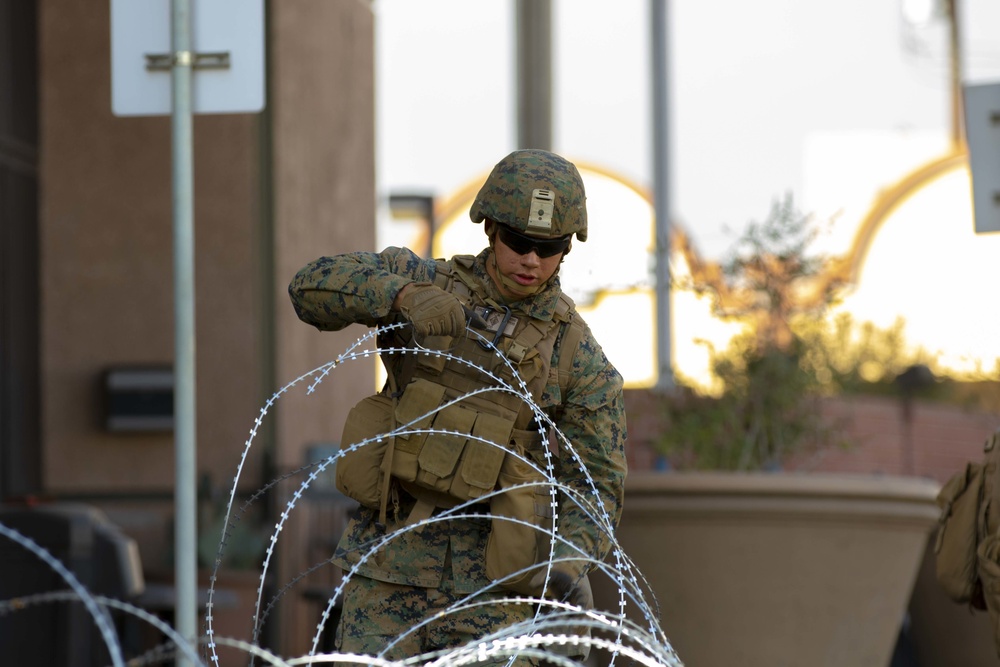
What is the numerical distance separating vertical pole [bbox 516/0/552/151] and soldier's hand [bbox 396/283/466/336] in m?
6.99

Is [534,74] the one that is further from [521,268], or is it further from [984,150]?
[521,268]

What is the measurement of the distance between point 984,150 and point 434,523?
7.17 ft

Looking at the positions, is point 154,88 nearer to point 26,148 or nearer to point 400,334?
point 400,334

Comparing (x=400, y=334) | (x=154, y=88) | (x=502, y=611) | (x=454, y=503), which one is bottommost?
(x=502, y=611)

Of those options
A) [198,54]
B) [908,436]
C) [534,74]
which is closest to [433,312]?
[198,54]

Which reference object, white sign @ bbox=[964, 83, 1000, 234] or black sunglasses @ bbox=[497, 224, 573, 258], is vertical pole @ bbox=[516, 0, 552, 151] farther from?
black sunglasses @ bbox=[497, 224, 573, 258]

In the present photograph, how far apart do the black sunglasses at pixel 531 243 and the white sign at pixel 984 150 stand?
1739 mm

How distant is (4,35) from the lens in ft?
26.6

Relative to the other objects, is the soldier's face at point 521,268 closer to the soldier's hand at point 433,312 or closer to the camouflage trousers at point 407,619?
the soldier's hand at point 433,312

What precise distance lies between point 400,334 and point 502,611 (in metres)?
0.61

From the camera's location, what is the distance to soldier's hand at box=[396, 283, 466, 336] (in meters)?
3.18

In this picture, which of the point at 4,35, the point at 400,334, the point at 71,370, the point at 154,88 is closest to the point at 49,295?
the point at 71,370

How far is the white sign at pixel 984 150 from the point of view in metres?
4.73

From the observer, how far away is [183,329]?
147 inches
